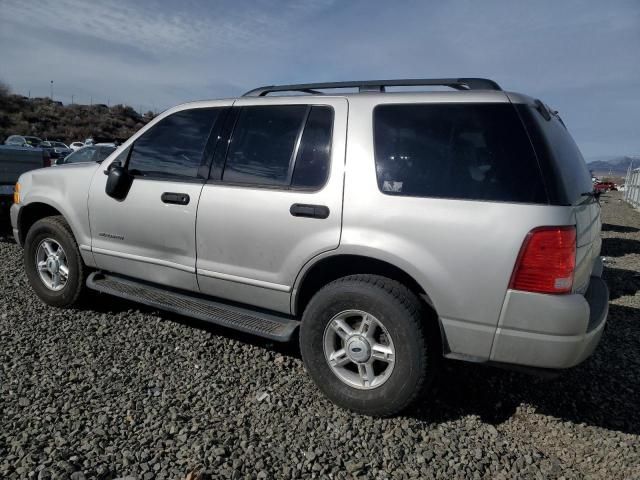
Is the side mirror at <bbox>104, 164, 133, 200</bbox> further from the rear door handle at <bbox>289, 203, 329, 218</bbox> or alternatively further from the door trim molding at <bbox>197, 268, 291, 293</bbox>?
the rear door handle at <bbox>289, 203, 329, 218</bbox>

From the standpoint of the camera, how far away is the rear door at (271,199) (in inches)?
117

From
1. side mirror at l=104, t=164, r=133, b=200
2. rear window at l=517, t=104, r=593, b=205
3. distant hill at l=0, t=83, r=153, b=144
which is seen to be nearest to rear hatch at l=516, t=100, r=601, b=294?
rear window at l=517, t=104, r=593, b=205

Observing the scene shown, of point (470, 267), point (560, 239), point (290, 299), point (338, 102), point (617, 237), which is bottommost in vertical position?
point (617, 237)

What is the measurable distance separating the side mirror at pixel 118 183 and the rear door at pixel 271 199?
2.54ft

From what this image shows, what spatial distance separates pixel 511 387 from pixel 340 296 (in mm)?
1521

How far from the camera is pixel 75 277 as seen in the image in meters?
4.21

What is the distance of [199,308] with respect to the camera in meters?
3.51

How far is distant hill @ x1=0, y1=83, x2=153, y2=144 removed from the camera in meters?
52.5

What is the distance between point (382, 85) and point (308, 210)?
3.12 feet

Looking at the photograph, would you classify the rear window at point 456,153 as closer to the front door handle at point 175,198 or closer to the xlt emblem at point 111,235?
the front door handle at point 175,198

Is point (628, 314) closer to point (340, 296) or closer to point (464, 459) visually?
point (464, 459)

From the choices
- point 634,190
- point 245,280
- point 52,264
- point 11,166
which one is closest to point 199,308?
point 245,280

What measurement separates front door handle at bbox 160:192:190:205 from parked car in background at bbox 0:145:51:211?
17.5 ft

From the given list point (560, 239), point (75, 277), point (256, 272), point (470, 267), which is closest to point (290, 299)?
point (256, 272)
